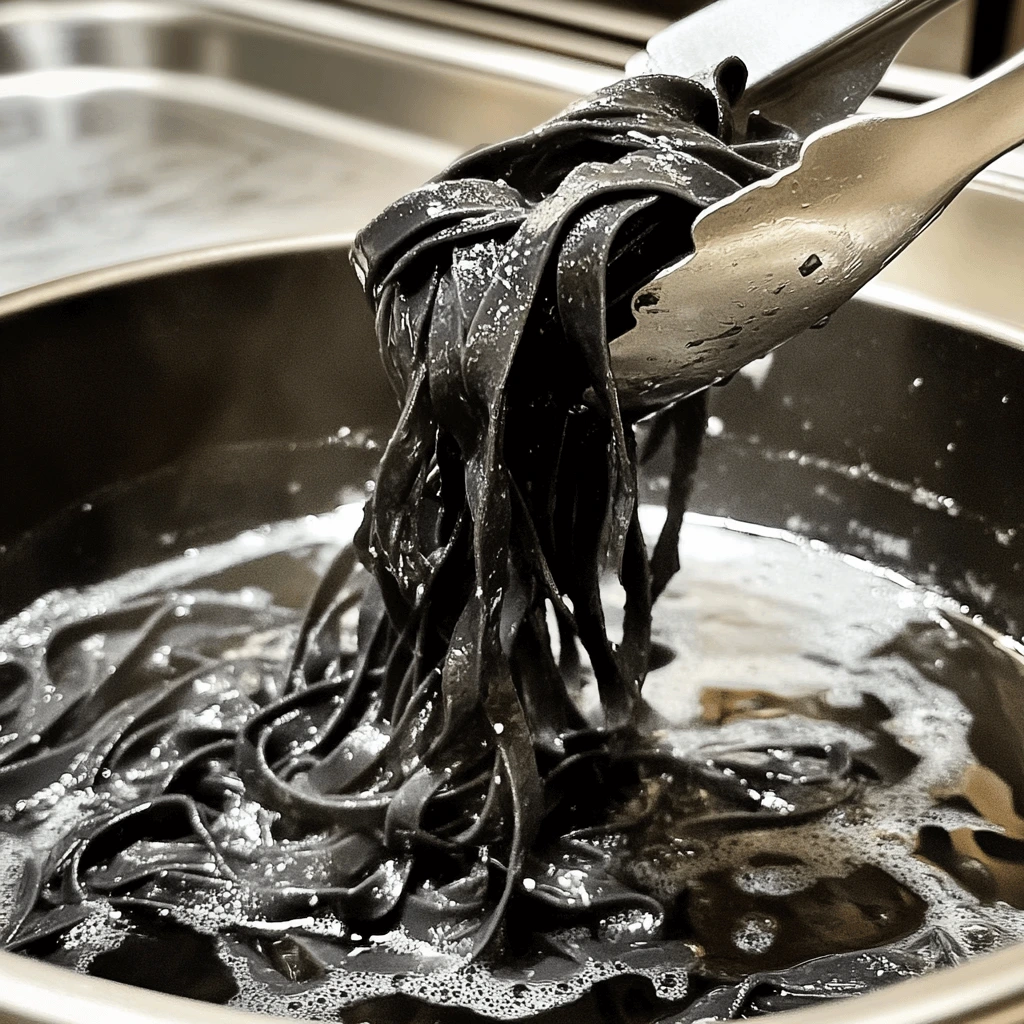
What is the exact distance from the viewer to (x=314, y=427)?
1400mm

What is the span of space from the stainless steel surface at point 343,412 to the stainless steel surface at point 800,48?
0.82 feet

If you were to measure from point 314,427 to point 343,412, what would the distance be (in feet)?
0.12

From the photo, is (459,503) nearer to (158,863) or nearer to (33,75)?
(158,863)

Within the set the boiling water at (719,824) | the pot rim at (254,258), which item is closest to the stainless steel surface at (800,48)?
the pot rim at (254,258)

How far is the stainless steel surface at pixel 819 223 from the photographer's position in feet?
2.36

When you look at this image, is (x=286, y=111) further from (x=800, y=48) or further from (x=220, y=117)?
(x=800, y=48)

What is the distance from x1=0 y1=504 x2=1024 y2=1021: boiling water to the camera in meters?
0.83

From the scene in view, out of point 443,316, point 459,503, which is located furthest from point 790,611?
point 443,316

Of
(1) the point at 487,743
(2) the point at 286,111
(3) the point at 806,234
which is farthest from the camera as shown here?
(2) the point at 286,111

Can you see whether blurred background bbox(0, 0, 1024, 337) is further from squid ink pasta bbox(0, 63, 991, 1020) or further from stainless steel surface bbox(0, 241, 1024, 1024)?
squid ink pasta bbox(0, 63, 991, 1020)

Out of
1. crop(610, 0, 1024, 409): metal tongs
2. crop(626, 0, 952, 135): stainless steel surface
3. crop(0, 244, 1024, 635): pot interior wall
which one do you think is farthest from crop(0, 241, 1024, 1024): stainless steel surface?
crop(610, 0, 1024, 409): metal tongs

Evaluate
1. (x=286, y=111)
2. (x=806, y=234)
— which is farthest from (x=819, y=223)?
(x=286, y=111)

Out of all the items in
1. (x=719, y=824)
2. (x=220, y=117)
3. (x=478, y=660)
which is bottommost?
(x=719, y=824)

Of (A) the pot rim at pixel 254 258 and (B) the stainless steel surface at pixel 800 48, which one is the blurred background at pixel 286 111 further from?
(B) the stainless steel surface at pixel 800 48
